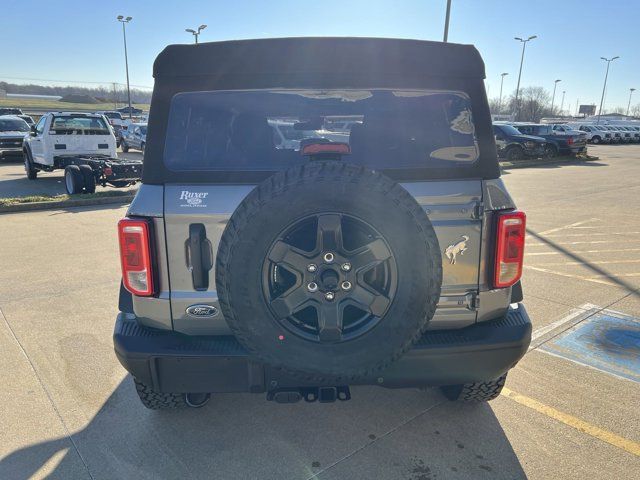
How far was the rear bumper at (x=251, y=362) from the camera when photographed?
2.35 meters

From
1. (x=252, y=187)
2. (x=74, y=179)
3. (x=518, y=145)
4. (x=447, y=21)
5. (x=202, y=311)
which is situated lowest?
(x=74, y=179)

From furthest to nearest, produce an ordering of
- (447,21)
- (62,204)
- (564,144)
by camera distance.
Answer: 1. (564,144)
2. (447,21)
3. (62,204)

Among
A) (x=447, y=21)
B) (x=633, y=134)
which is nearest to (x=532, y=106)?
(x=633, y=134)

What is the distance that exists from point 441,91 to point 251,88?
1.00m

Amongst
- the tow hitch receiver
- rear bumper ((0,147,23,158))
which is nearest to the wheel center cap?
the tow hitch receiver

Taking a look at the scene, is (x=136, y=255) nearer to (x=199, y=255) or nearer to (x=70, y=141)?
(x=199, y=255)

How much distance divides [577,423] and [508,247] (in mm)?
1383

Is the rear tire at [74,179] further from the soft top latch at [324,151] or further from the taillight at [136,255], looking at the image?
the soft top latch at [324,151]

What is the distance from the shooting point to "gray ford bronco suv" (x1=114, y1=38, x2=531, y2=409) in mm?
2082

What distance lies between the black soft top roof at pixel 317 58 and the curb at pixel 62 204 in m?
8.84

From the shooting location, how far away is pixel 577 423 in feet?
9.82

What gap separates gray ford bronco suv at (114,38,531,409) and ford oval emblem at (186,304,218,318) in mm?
12

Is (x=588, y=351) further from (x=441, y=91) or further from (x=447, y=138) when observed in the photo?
(x=441, y=91)

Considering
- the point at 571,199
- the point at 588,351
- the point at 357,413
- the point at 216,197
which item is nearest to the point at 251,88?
the point at 216,197
